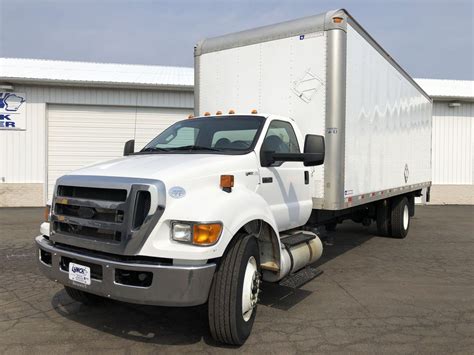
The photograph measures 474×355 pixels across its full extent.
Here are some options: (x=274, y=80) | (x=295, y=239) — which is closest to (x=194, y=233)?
(x=295, y=239)

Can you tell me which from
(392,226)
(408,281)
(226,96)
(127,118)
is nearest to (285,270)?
(408,281)

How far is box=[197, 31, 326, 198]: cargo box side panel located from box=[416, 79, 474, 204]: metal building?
14390 mm

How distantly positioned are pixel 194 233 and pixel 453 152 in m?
17.7

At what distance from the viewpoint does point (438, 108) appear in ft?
58.7

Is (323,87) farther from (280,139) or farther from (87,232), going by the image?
(87,232)

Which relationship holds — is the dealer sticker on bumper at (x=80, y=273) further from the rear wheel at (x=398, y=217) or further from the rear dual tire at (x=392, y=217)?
the rear wheel at (x=398, y=217)

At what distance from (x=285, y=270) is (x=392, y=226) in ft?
18.8

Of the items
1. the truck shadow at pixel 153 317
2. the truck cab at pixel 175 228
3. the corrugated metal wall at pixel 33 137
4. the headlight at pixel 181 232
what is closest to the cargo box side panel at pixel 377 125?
the truck shadow at pixel 153 317

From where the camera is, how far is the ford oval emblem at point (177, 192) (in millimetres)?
3250

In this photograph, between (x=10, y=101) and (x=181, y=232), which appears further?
(x=10, y=101)

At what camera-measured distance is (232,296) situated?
335cm

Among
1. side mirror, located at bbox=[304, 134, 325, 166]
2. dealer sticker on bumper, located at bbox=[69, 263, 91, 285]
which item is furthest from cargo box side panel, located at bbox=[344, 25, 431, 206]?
dealer sticker on bumper, located at bbox=[69, 263, 91, 285]

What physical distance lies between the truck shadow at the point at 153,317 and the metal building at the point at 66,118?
36.4 ft

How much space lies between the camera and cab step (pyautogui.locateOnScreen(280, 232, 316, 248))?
4590mm
